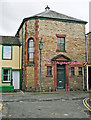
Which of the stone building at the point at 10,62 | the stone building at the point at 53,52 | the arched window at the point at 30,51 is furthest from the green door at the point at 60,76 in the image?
the stone building at the point at 10,62

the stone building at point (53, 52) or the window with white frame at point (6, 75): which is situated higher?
the stone building at point (53, 52)

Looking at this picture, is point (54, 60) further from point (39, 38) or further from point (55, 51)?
point (39, 38)

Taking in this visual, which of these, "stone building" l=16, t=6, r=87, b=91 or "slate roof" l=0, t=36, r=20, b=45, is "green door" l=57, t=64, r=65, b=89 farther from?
"slate roof" l=0, t=36, r=20, b=45

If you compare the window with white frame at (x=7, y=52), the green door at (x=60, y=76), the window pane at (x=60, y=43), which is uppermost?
the window pane at (x=60, y=43)

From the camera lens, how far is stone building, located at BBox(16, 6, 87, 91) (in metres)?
19.0

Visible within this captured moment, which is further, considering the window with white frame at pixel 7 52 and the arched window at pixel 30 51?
the window with white frame at pixel 7 52

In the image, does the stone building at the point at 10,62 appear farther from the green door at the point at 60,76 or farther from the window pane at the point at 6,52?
the green door at the point at 60,76

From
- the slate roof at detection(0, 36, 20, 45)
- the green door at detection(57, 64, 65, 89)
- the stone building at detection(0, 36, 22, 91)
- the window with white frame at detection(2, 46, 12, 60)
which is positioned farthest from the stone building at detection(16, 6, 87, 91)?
the window with white frame at detection(2, 46, 12, 60)

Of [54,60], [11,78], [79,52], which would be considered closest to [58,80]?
[54,60]

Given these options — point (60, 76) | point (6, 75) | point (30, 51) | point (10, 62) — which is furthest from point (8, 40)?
point (60, 76)

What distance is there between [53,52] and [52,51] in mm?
163

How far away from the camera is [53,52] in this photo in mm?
19562

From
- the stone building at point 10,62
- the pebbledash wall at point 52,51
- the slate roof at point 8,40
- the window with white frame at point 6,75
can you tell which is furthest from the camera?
the slate roof at point 8,40

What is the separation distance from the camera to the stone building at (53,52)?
18969 millimetres
